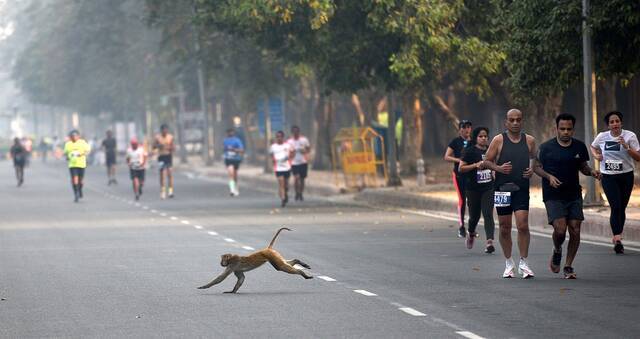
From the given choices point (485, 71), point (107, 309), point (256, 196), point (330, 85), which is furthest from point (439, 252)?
point (256, 196)

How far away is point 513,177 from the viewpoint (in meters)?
16.7

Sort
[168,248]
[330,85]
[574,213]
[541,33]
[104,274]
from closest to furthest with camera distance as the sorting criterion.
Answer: [574,213] < [104,274] < [168,248] < [541,33] < [330,85]

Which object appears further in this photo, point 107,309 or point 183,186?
point 183,186

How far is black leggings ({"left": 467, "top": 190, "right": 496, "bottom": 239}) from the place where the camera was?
20672 mm

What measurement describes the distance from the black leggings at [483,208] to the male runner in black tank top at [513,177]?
148 inches

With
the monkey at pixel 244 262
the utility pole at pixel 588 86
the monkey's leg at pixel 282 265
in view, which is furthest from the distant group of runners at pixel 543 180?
the utility pole at pixel 588 86

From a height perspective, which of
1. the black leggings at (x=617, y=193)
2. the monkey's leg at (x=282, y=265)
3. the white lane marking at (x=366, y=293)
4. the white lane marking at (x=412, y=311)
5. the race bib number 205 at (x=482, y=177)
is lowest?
the white lane marking at (x=366, y=293)

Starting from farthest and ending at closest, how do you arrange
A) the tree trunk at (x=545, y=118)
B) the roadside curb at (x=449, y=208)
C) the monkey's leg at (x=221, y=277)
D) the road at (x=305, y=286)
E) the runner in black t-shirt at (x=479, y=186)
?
the tree trunk at (x=545, y=118) → the roadside curb at (x=449, y=208) → the runner in black t-shirt at (x=479, y=186) → the monkey's leg at (x=221, y=277) → the road at (x=305, y=286)

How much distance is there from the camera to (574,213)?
16469mm

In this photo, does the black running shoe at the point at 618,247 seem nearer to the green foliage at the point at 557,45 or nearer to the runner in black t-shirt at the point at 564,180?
the runner in black t-shirt at the point at 564,180

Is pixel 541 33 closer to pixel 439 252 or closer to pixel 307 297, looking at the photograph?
pixel 439 252

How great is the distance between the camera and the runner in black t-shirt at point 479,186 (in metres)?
20.4

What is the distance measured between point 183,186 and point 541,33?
2787cm

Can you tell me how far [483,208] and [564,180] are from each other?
4535 millimetres
